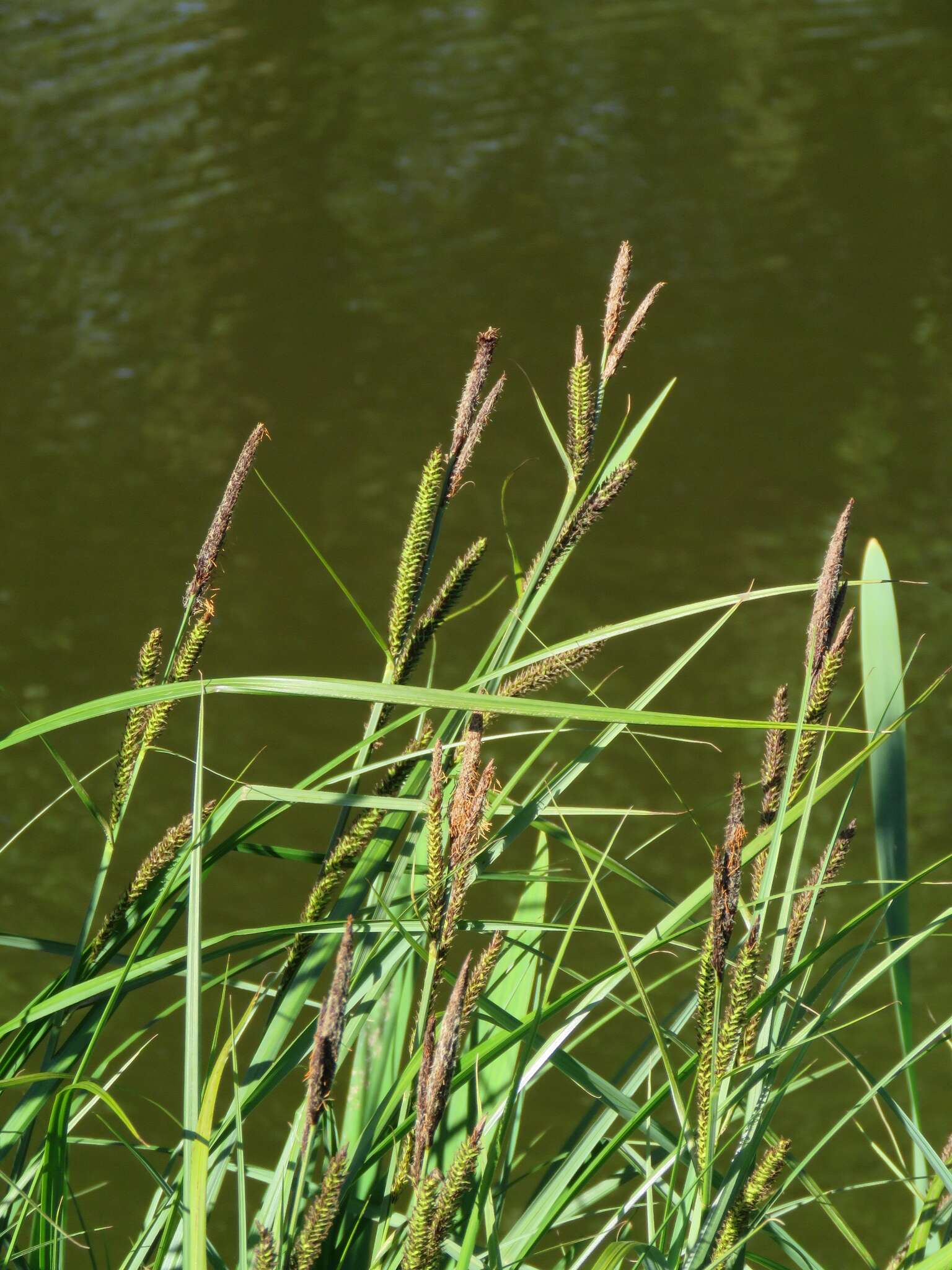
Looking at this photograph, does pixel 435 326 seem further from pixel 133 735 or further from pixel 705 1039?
pixel 705 1039

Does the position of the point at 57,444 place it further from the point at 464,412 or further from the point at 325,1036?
the point at 325,1036

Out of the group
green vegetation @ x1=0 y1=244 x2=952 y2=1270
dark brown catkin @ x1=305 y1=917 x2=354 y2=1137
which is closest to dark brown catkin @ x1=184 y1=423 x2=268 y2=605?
green vegetation @ x1=0 y1=244 x2=952 y2=1270

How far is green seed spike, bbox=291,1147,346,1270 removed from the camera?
47cm

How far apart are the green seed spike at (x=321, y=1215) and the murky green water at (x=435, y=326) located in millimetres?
1567

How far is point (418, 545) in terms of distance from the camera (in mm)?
662

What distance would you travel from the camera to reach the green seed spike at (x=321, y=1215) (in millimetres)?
473

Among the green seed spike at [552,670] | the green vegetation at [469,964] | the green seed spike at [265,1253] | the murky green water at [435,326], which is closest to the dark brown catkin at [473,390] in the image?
the green vegetation at [469,964]

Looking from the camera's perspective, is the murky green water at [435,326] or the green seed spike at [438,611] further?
the murky green water at [435,326]

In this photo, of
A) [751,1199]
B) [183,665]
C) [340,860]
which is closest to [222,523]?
[183,665]

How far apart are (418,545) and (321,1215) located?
1.04ft

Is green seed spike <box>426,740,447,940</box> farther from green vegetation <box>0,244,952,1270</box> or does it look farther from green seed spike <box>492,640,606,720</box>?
green seed spike <box>492,640,606,720</box>

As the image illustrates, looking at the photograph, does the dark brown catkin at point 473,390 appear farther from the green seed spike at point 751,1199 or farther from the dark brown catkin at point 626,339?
the green seed spike at point 751,1199

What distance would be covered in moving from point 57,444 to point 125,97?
81.2 inches

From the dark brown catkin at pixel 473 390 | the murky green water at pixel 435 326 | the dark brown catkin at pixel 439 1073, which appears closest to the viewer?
the dark brown catkin at pixel 439 1073
